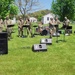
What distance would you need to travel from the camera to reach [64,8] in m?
53.7

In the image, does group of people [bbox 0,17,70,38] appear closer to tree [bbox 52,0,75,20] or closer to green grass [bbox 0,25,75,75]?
green grass [bbox 0,25,75,75]

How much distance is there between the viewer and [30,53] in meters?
16.1

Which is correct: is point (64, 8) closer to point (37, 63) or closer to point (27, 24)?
point (27, 24)

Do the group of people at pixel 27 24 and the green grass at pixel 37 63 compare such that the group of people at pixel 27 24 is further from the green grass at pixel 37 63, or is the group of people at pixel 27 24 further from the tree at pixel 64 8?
the tree at pixel 64 8

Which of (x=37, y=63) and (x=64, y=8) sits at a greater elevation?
(x=64, y=8)

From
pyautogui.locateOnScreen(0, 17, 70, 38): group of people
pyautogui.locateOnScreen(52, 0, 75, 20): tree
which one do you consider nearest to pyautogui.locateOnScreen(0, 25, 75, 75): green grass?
pyautogui.locateOnScreen(0, 17, 70, 38): group of people

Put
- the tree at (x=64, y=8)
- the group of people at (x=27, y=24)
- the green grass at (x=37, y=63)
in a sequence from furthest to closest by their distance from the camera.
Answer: the tree at (x=64, y=8), the group of people at (x=27, y=24), the green grass at (x=37, y=63)

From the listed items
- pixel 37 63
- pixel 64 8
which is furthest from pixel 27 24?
pixel 64 8

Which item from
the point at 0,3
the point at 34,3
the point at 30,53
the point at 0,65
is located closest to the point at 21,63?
the point at 0,65

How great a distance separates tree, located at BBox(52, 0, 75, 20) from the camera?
53006mm

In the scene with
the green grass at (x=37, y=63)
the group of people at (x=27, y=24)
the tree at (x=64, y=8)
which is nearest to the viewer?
the green grass at (x=37, y=63)

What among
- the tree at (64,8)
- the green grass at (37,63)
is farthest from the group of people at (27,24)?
the tree at (64,8)

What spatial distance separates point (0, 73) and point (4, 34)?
423 cm

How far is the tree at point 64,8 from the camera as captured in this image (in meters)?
53.0
